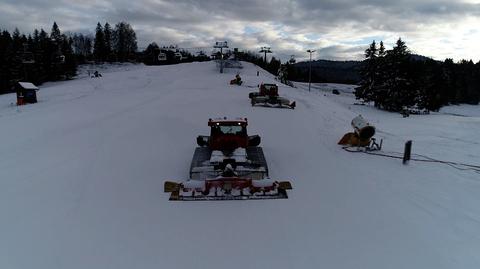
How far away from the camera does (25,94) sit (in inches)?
1710

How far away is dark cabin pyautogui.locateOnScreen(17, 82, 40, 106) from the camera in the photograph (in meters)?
43.0

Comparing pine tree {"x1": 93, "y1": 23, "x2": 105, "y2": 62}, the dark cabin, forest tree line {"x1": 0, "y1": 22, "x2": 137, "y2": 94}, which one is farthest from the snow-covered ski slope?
pine tree {"x1": 93, "y1": 23, "x2": 105, "y2": 62}

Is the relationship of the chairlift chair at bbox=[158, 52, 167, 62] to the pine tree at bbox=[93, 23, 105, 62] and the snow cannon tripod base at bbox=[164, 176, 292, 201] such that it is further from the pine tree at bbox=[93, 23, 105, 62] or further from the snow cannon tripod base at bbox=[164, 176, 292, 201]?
the snow cannon tripod base at bbox=[164, 176, 292, 201]

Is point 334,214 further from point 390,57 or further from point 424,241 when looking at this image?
point 390,57

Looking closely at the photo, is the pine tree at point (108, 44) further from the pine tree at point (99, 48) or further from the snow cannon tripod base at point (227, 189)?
the snow cannon tripod base at point (227, 189)

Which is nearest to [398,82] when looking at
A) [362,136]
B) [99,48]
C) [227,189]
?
[362,136]

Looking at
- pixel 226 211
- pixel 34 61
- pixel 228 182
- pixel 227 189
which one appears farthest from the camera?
pixel 34 61

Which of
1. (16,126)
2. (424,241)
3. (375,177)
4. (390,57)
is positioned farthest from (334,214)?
(390,57)

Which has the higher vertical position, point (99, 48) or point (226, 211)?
point (99, 48)

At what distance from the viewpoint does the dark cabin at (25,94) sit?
4300 centimetres

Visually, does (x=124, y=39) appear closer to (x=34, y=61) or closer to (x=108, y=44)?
(x=108, y=44)

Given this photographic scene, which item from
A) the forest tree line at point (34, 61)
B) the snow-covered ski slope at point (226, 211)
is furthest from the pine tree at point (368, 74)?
the forest tree line at point (34, 61)

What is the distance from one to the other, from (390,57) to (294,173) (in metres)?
45.3

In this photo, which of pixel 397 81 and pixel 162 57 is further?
pixel 162 57
